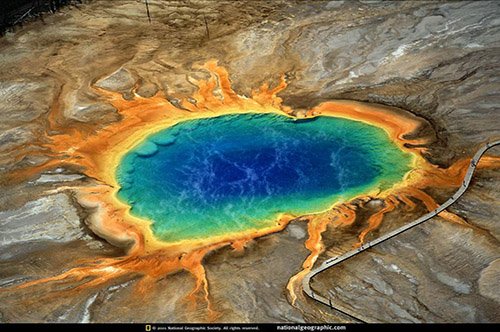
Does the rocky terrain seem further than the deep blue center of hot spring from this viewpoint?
No

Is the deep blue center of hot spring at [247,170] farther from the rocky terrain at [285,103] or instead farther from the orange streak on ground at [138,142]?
the rocky terrain at [285,103]

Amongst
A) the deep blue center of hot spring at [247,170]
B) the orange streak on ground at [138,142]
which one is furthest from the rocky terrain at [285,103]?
the deep blue center of hot spring at [247,170]

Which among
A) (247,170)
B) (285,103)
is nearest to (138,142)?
(247,170)

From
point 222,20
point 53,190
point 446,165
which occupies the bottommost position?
point 446,165

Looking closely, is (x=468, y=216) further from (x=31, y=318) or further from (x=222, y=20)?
(x=222, y=20)

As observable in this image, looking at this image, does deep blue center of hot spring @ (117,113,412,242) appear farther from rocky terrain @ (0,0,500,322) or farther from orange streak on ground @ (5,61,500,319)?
rocky terrain @ (0,0,500,322)

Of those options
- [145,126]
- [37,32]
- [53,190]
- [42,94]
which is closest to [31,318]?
[53,190]

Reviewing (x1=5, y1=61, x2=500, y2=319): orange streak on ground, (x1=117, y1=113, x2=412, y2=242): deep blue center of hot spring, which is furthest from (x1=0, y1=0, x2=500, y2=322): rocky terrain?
(x1=117, y1=113, x2=412, y2=242): deep blue center of hot spring

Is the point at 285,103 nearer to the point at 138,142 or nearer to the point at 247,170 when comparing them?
the point at 247,170
